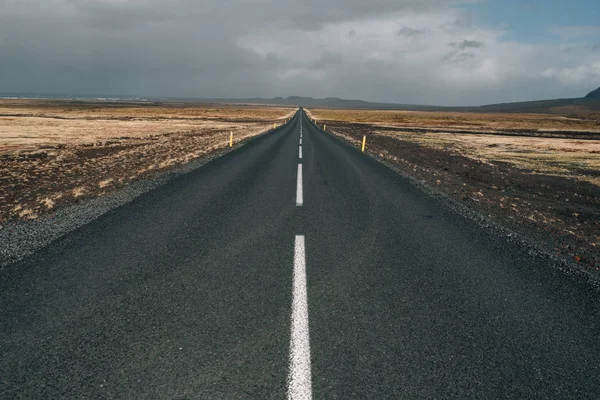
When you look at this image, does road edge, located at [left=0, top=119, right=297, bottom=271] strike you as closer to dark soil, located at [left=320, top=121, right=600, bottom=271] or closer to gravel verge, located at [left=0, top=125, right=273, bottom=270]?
gravel verge, located at [left=0, top=125, right=273, bottom=270]

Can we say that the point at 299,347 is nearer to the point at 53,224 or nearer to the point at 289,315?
the point at 289,315

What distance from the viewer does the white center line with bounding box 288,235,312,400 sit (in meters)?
2.79

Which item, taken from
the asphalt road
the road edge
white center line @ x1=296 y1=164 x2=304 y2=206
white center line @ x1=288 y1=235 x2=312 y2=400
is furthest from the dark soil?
the road edge

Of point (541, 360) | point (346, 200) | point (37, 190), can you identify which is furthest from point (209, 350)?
point (37, 190)

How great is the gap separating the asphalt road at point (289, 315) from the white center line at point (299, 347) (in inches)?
0.5

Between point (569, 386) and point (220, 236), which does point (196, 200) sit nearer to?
point (220, 236)

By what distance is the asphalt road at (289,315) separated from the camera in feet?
9.57

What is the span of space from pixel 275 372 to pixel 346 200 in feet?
21.9

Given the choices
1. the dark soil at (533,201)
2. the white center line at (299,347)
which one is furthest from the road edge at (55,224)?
the dark soil at (533,201)

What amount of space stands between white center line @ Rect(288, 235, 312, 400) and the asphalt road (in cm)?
1

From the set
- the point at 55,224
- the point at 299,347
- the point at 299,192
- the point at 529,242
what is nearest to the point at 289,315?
the point at 299,347

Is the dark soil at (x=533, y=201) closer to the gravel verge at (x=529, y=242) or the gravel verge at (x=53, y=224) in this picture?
the gravel verge at (x=529, y=242)

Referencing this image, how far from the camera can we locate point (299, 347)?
3.30 metres

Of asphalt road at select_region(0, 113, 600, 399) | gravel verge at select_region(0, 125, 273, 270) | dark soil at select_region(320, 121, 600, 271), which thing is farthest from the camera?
dark soil at select_region(320, 121, 600, 271)
